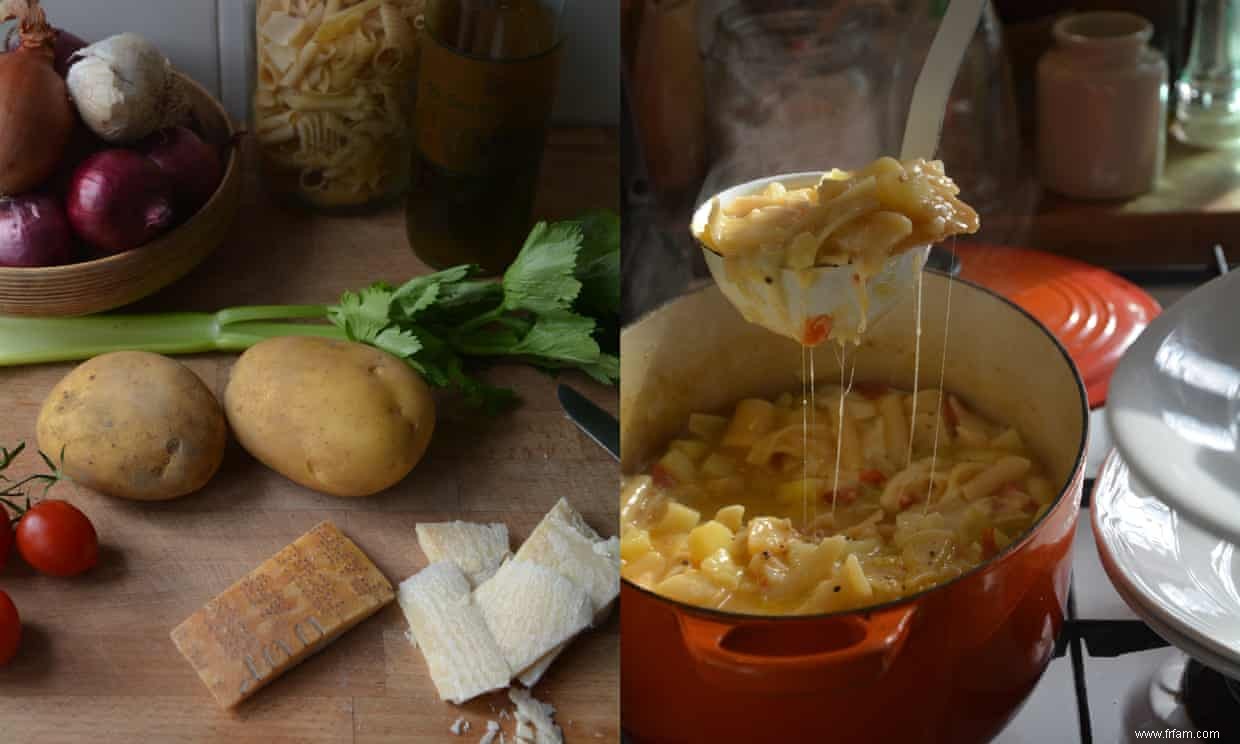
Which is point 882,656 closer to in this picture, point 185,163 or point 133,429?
point 133,429

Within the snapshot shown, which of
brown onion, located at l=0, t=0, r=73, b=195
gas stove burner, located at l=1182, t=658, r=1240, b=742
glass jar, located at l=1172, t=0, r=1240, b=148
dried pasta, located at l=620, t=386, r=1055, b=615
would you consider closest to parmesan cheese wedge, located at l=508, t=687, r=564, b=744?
dried pasta, located at l=620, t=386, r=1055, b=615

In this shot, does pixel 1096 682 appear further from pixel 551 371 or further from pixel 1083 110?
pixel 1083 110

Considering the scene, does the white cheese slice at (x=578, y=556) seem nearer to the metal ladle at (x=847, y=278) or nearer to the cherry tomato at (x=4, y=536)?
the metal ladle at (x=847, y=278)

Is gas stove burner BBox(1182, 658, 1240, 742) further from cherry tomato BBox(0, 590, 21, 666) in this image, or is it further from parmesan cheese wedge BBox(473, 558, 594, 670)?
cherry tomato BBox(0, 590, 21, 666)

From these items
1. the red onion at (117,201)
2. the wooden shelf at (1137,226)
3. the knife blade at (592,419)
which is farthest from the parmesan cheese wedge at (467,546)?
the wooden shelf at (1137,226)

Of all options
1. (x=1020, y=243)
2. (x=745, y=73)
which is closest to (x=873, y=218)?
(x=745, y=73)

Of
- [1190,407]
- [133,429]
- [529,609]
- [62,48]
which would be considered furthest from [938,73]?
[62,48]
